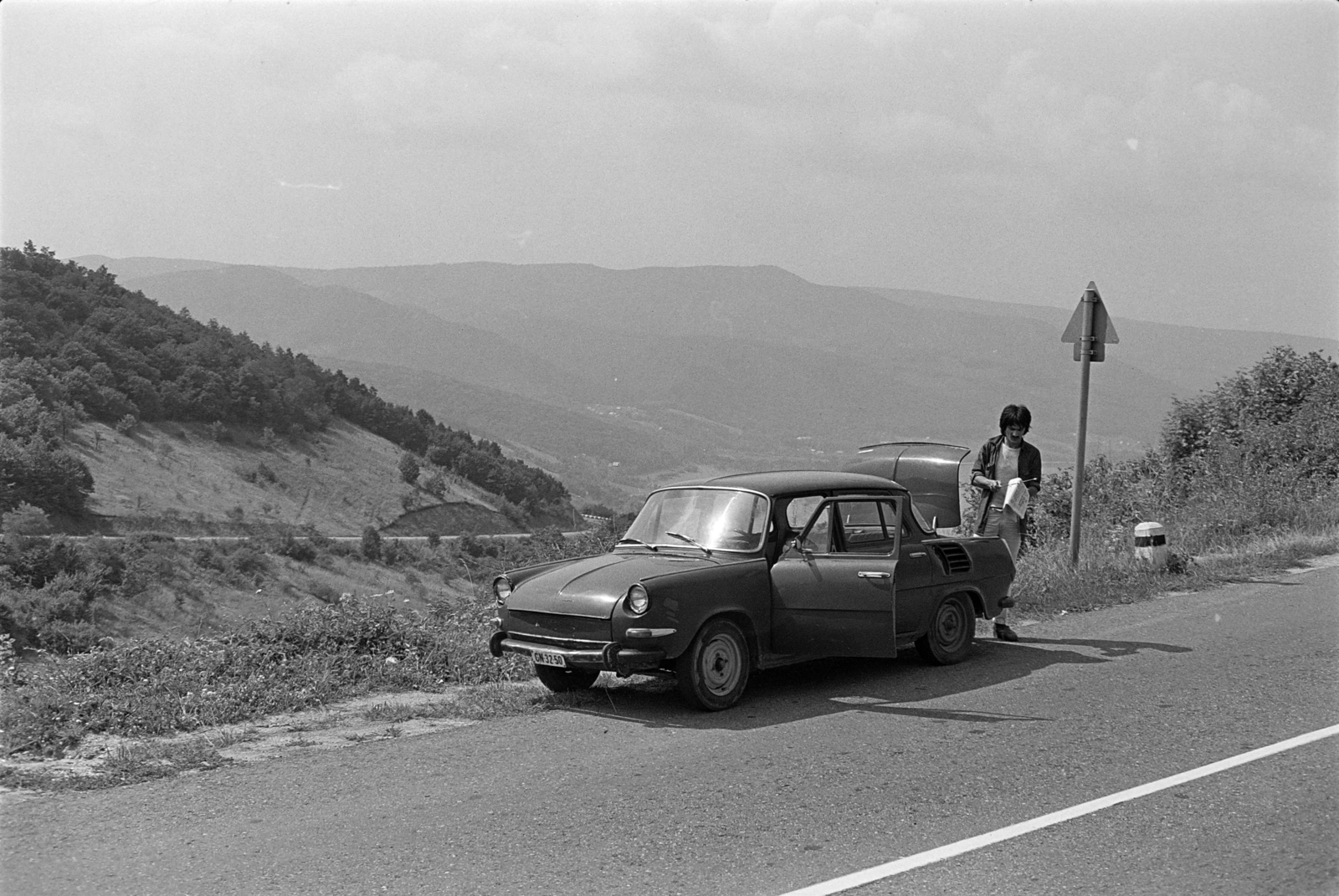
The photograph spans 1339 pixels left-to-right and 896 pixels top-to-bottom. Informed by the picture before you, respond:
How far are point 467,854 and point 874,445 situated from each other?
6.56 m

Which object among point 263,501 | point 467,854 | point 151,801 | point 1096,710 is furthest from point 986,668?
point 263,501

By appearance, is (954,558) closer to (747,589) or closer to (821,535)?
(821,535)

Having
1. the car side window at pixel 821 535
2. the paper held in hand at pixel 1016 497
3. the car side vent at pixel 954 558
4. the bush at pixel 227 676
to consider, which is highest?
the paper held in hand at pixel 1016 497

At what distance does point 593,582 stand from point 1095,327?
287 inches

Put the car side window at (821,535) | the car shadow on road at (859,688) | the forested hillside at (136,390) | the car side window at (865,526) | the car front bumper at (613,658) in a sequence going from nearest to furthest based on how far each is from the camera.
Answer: the car front bumper at (613,658)
the car shadow on road at (859,688)
the car side window at (821,535)
the car side window at (865,526)
the forested hillside at (136,390)

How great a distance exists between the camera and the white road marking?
4906 mm

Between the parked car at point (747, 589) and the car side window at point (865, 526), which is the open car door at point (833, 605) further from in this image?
the car side window at point (865, 526)

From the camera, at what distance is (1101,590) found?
41.1ft

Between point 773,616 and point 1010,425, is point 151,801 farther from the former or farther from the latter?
point 1010,425

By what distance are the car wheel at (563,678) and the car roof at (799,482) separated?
1.53 meters

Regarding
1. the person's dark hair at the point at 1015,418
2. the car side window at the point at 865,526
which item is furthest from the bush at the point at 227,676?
the person's dark hair at the point at 1015,418

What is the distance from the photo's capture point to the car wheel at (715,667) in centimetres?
777

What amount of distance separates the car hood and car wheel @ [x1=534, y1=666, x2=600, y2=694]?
0.53 m

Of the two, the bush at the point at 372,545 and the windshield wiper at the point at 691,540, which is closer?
the windshield wiper at the point at 691,540
